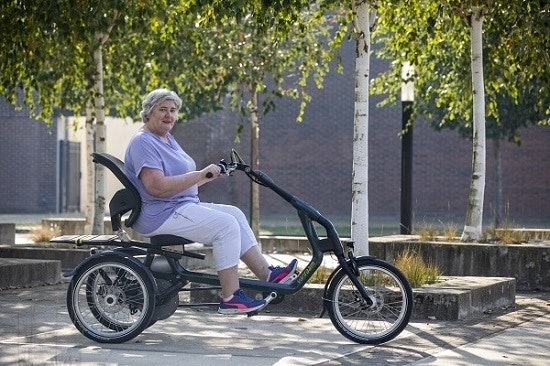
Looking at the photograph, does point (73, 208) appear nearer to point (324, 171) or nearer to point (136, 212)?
point (324, 171)

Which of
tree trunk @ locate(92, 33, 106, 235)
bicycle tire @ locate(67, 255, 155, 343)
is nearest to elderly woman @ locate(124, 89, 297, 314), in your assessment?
bicycle tire @ locate(67, 255, 155, 343)

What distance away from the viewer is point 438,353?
8.29m

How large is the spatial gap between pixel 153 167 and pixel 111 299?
2.98 ft

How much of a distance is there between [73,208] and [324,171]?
9260 mm

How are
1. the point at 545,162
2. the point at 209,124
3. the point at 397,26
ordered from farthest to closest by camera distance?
the point at 209,124
the point at 545,162
the point at 397,26

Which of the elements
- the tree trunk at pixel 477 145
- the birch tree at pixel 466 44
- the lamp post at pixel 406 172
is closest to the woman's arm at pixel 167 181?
the birch tree at pixel 466 44

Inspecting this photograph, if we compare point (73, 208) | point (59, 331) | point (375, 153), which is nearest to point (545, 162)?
point (375, 153)

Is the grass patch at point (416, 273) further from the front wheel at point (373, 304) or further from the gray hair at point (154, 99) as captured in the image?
the gray hair at point (154, 99)

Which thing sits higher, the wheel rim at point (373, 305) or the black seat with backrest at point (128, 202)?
the black seat with backrest at point (128, 202)

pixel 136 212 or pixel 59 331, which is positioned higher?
pixel 136 212

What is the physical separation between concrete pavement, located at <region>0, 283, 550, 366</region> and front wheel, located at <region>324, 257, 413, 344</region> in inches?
4.0

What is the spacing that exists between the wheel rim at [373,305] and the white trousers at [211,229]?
2.52 ft

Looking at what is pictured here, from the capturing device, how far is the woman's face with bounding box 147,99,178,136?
891 cm

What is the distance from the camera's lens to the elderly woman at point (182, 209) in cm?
866
